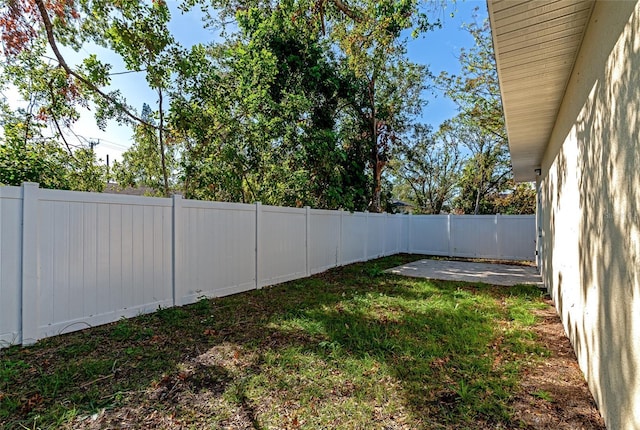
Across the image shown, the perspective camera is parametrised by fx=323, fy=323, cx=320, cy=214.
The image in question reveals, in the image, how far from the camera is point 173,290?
187 inches

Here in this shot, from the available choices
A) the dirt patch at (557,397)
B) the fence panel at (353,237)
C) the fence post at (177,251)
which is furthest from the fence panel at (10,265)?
the fence panel at (353,237)

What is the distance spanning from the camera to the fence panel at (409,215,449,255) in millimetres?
12305

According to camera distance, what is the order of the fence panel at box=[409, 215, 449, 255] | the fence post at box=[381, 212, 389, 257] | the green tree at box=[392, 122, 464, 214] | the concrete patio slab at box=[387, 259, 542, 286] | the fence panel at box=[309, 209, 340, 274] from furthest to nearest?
the green tree at box=[392, 122, 464, 214] < the fence panel at box=[409, 215, 449, 255] < the fence post at box=[381, 212, 389, 257] < the fence panel at box=[309, 209, 340, 274] < the concrete patio slab at box=[387, 259, 542, 286]

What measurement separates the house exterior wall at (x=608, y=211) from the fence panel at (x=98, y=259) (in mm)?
4791

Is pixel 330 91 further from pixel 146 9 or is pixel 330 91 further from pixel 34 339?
pixel 34 339

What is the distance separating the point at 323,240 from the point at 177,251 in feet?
13.6

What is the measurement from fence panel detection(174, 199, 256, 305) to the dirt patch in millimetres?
4349

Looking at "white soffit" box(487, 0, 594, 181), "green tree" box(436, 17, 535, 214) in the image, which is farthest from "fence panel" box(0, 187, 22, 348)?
"green tree" box(436, 17, 535, 214)

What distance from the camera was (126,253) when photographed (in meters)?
4.17

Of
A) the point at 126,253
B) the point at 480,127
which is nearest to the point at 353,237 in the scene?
the point at 126,253

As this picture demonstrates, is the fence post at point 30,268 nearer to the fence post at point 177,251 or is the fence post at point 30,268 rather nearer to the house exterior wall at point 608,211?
the fence post at point 177,251

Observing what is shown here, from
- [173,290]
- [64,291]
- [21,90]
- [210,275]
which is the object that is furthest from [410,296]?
[21,90]

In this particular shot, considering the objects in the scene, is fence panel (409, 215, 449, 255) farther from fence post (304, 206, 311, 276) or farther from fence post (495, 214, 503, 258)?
fence post (304, 206, 311, 276)

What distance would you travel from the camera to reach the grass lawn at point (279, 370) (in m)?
2.24
